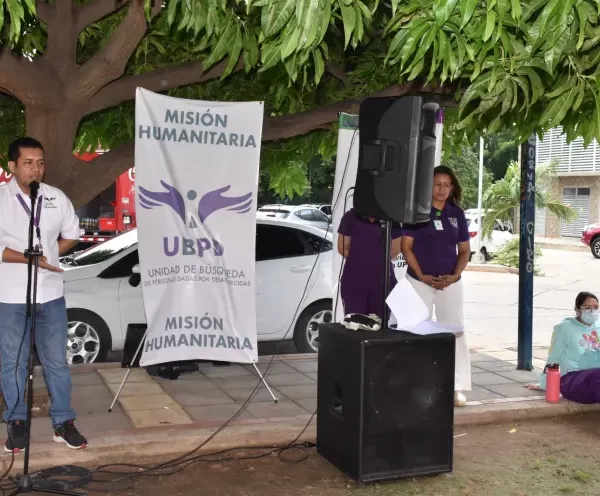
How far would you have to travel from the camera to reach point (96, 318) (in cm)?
768

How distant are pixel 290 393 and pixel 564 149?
112 ft

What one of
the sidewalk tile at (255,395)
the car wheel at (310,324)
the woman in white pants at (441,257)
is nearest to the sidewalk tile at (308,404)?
the sidewalk tile at (255,395)

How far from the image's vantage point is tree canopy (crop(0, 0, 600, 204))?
117 inches

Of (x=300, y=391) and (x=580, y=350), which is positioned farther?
(x=300, y=391)

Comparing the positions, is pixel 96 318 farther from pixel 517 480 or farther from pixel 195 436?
pixel 517 480

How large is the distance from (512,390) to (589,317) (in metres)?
1.02

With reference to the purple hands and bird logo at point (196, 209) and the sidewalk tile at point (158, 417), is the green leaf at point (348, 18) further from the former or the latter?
the sidewalk tile at point (158, 417)

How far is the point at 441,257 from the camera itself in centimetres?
626

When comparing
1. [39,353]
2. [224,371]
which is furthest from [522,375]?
[39,353]

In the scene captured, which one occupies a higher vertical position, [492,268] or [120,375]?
[492,268]

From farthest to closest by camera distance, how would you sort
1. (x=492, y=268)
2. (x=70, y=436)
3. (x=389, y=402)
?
(x=492, y=268) → (x=70, y=436) → (x=389, y=402)

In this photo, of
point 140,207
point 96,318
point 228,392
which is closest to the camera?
point 140,207

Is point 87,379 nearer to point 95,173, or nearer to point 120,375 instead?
point 120,375

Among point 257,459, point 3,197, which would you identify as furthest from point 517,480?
point 3,197
